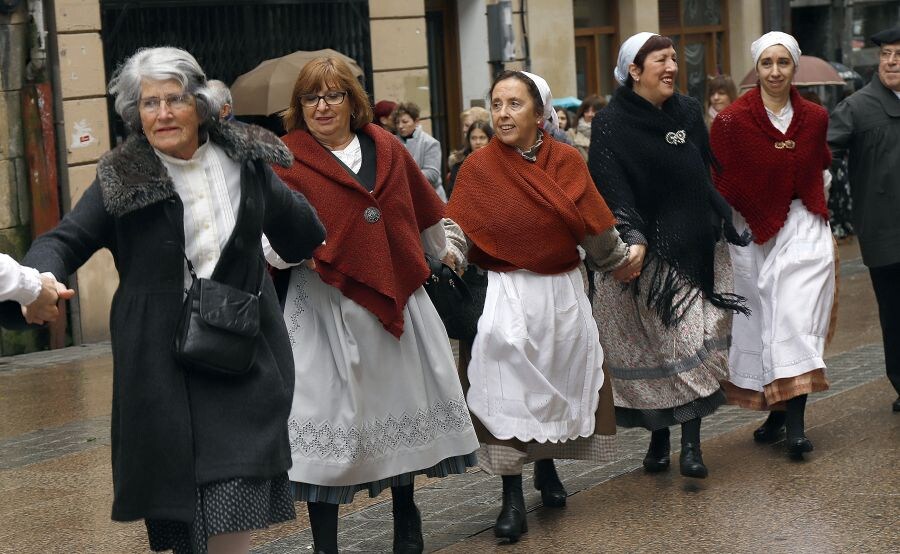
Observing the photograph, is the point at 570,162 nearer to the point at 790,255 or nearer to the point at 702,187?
the point at 702,187

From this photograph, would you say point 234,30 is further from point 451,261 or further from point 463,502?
point 451,261

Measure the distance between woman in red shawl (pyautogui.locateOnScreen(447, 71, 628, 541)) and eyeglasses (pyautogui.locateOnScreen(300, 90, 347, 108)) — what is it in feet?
2.59

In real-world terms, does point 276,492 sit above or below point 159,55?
below

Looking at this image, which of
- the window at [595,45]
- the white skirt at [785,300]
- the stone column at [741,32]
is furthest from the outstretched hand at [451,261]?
the stone column at [741,32]

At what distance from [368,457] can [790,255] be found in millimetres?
2762

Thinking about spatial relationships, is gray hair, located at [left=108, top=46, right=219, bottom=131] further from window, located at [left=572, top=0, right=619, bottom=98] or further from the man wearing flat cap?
window, located at [left=572, top=0, right=619, bottom=98]

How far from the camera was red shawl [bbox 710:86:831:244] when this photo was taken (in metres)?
7.49

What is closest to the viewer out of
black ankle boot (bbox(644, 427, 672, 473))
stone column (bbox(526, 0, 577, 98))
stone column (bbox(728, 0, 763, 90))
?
black ankle boot (bbox(644, 427, 672, 473))

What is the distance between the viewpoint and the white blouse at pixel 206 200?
4.50 m

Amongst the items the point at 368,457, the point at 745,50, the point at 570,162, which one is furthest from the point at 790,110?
the point at 745,50

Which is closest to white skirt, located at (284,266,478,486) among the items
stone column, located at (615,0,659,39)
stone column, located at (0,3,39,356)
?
stone column, located at (0,3,39,356)

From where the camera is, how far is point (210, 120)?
463cm

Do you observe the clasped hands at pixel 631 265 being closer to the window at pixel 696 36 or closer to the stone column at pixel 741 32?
the window at pixel 696 36

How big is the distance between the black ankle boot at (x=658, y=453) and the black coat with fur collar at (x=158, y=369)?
9.52 feet
